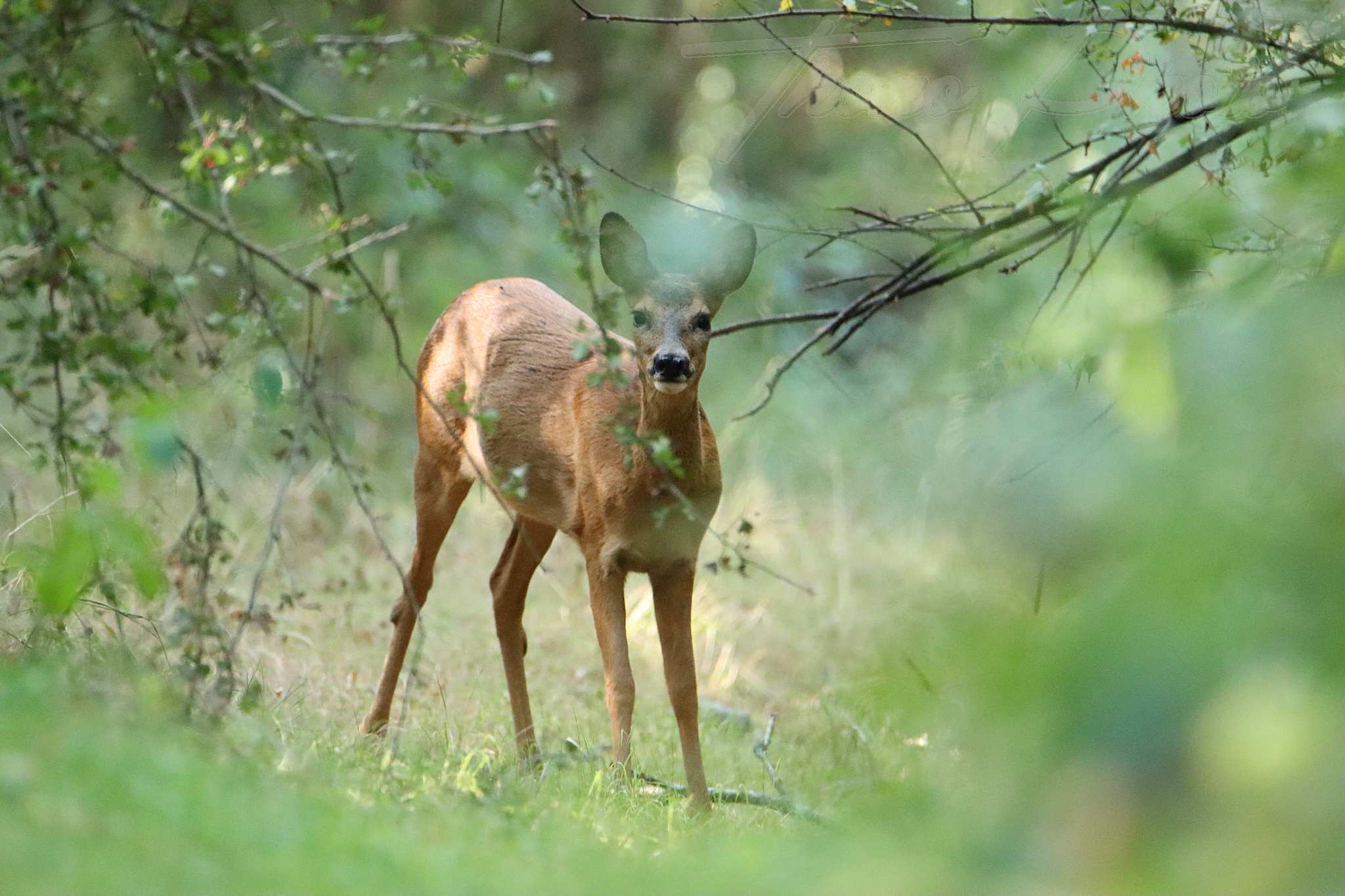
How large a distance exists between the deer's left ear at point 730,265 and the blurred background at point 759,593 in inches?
12.3

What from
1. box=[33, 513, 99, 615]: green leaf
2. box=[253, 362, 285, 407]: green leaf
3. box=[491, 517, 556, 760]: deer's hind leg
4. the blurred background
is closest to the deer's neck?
the blurred background

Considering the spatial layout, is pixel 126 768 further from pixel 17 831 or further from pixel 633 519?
pixel 633 519

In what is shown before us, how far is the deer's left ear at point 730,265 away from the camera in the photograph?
6148mm

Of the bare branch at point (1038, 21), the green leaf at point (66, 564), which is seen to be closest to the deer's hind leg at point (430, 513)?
the bare branch at point (1038, 21)

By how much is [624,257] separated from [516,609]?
161cm

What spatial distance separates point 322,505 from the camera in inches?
373

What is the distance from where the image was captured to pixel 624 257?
621cm

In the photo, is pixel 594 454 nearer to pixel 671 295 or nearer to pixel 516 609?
pixel 671 295

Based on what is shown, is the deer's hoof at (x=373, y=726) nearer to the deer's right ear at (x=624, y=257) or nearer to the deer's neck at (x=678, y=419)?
the deer's neck at (x=678, y=419)

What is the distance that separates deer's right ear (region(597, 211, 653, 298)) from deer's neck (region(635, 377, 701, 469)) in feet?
1.63

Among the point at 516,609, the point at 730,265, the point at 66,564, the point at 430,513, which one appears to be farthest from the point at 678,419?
the point at 66,564

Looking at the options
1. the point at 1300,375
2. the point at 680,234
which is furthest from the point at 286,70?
the point at 1300,375

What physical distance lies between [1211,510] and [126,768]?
2.16 metres

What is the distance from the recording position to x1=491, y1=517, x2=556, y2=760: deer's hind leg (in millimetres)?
6398
